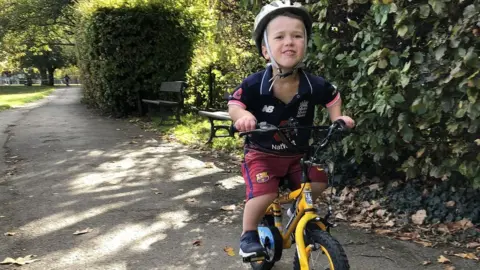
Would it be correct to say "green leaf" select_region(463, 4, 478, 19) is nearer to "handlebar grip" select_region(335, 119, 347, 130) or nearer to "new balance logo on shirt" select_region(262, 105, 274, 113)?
"handlebar grip" select_region(335, 119, 347, 130)

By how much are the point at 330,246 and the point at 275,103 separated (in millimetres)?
931

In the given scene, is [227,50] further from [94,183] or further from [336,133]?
[336,133]

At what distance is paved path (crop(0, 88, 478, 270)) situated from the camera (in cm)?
362

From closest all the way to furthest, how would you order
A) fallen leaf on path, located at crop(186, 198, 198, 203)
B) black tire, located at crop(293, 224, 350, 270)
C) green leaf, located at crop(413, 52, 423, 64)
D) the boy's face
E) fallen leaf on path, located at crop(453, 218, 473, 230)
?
black tire, located at crop(293, 224, 350, 270) → the boy's face → green leaf, located at crop(413, 52, 423, 64) → fallen leaf on path, located at crop(453, 218, 473, 230) → fallen leaf on path, located at crop(186, 198, 198, 203)

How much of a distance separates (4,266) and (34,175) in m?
2.96

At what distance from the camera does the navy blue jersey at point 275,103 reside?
280 cm

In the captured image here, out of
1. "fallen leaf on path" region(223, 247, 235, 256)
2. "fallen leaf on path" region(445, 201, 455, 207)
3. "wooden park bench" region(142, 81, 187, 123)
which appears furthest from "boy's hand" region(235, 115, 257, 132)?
"wooden park bench" region(142, 81, 187, 123)

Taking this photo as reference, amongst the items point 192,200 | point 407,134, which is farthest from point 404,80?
point 192,200

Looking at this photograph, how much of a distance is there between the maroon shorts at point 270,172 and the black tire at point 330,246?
0.36 metres

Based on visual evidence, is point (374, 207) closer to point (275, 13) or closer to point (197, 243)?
point (197, 243)

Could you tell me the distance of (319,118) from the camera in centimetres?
503

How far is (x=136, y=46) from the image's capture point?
1160 cm

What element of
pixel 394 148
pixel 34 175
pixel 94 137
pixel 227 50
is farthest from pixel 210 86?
pixel 394 148

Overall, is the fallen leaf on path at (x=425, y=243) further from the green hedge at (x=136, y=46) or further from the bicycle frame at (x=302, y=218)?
the green hedge at (x=136, y=46)
